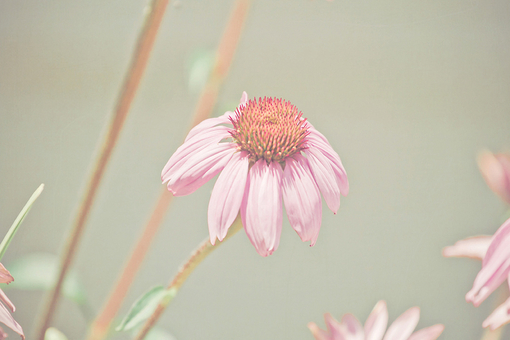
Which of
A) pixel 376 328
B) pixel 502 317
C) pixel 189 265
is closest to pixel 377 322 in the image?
pixel 376 328

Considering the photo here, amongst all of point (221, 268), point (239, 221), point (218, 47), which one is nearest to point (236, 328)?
point (221, 268)

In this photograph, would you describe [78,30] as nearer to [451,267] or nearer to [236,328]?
[236,328]

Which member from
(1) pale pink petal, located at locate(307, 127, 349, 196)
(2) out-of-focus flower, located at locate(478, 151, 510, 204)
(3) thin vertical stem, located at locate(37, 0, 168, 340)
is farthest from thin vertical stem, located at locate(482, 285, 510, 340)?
(3) thin vertical stem, located at locate(37, 0, 168, 340)

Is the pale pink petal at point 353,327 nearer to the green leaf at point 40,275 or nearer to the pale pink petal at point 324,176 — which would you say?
the pale pink petal at point 324,176

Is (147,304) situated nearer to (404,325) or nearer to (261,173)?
(261,173)

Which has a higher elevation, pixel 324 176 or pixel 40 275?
pixel 324 176

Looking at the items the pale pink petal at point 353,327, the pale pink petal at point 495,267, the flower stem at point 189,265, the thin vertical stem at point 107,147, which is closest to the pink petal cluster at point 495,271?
the pale pink petal at point 495,267

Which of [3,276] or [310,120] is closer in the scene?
[3,276]
